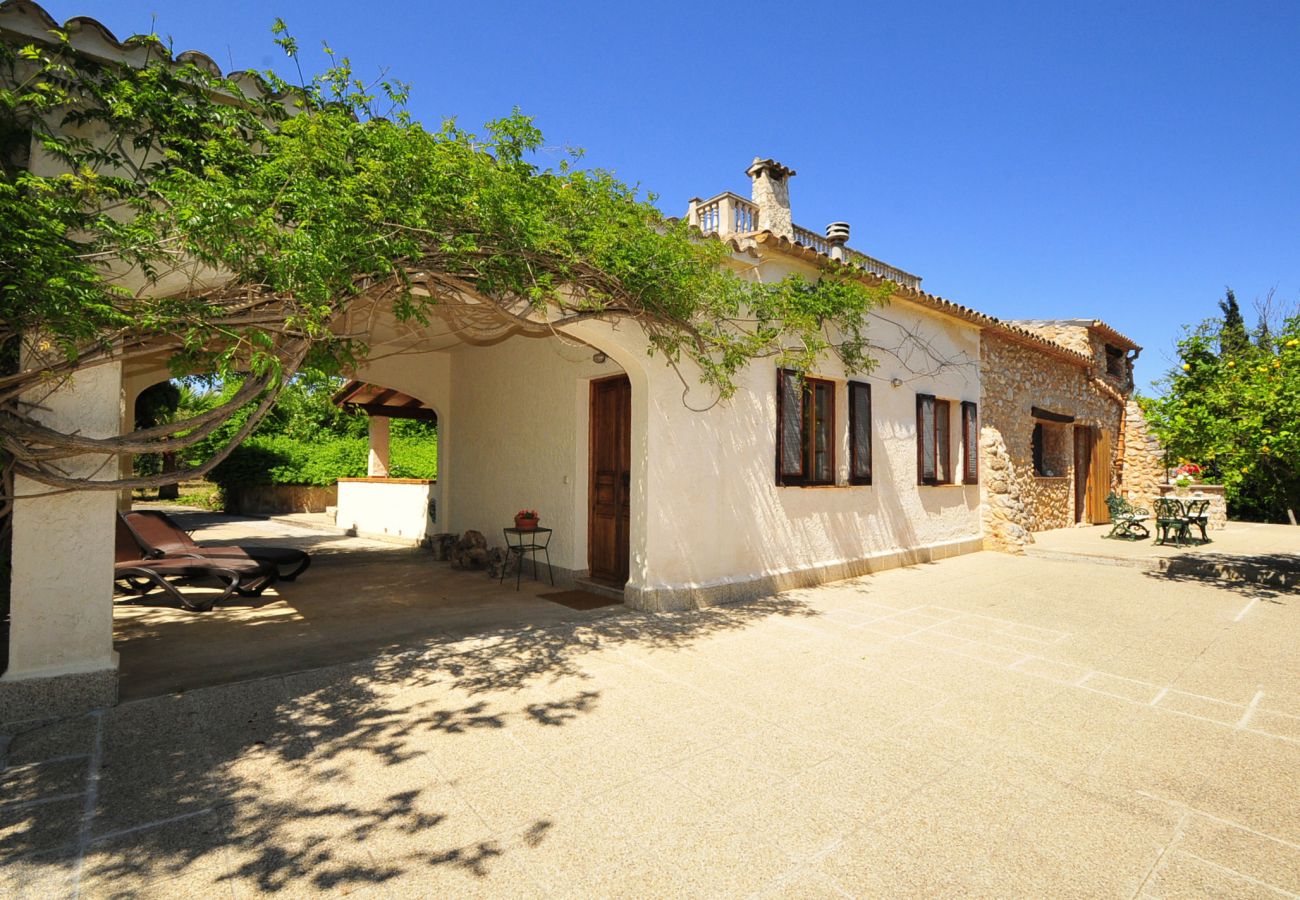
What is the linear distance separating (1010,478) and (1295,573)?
11.7ft

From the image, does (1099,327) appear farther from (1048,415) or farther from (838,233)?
(838,233)

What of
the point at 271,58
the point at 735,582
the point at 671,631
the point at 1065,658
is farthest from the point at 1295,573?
the point at 271,58

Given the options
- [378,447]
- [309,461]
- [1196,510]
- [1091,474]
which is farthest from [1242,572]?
[309,461]

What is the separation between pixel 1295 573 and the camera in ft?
24.3

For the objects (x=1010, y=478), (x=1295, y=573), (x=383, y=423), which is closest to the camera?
(x=1295, y=573)

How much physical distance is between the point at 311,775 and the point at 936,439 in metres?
9.25

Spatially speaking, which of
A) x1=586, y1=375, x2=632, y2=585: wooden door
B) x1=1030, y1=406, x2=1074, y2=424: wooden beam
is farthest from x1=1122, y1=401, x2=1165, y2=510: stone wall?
x1=586, y1=375, x2=632, y2=585: wooden door

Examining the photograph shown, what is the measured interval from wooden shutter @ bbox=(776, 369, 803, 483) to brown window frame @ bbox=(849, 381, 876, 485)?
1015mm

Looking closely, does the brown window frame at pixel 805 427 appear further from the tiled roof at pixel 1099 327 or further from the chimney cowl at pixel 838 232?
the tiled roof at pixel 1099 327

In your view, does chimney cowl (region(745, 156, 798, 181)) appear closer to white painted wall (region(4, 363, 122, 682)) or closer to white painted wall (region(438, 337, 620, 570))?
white painted wall (region(438, 337, 620, 570))

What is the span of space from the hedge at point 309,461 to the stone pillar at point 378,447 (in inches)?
210

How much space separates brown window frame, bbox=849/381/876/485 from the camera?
7695 mm

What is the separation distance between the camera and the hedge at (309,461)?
18.8m

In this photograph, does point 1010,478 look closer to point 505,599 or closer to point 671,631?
point 671,631
